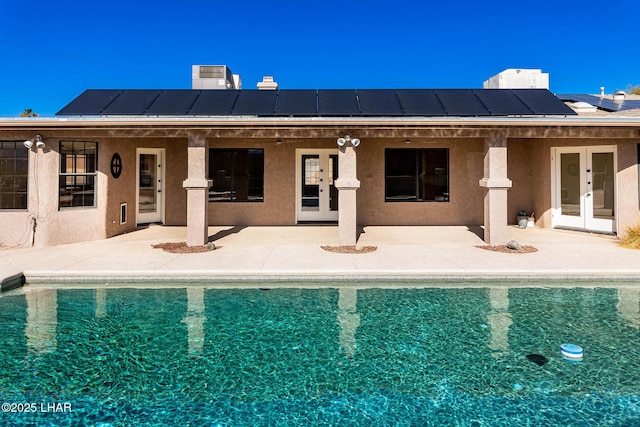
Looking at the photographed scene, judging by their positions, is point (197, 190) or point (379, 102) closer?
point (197, 190)

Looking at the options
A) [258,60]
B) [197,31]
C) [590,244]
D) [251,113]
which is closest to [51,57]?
[197,31]

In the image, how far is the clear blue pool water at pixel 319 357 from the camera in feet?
11.2

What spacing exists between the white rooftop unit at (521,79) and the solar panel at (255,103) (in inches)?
326

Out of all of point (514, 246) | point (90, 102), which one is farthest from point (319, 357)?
point (90, 102)

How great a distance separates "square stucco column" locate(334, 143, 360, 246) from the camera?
392 inches

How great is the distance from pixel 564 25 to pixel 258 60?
63.5ft

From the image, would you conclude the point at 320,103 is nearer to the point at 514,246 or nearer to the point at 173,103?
the point at 173,103

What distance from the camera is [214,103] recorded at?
11609mm

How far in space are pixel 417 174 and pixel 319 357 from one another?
1001 centimetres

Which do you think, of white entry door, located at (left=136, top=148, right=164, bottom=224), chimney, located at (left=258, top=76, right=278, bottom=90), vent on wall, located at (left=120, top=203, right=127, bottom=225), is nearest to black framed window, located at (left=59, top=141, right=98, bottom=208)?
vent on wall, located at (left=120, top=203, right=127, bottom=225)

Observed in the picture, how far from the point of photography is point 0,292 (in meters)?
6.42

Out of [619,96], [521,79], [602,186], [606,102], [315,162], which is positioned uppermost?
[521,79]

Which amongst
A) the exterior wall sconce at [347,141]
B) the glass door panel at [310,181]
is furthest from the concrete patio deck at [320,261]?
the exterior wall sconce at [347,141]

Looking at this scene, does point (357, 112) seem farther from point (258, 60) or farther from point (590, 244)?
point (258, 60)
